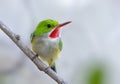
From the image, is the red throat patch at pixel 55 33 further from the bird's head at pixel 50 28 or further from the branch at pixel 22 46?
the branch at pixel 22 46

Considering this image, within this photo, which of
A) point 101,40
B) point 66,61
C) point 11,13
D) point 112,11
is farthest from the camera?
point 112,11

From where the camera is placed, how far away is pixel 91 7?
357 cm

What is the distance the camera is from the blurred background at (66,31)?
5.61 feet

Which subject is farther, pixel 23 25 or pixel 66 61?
pixel 23 25

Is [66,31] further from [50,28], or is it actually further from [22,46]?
[22,46]

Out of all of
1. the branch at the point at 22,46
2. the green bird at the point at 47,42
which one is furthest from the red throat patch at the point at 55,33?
the branch at the point at 22,46

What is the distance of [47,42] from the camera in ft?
4.86

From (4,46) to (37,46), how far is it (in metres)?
0.30

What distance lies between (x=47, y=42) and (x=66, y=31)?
4.97 ft

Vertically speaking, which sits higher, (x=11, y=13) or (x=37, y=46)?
(x=37, y=46)

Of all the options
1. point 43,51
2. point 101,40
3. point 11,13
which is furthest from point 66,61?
point 43,51

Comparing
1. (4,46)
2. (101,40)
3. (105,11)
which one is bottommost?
(105,11)

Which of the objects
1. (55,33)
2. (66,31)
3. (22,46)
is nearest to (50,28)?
(55,33)

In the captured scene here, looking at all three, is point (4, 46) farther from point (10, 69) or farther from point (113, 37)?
point (113, 37)
